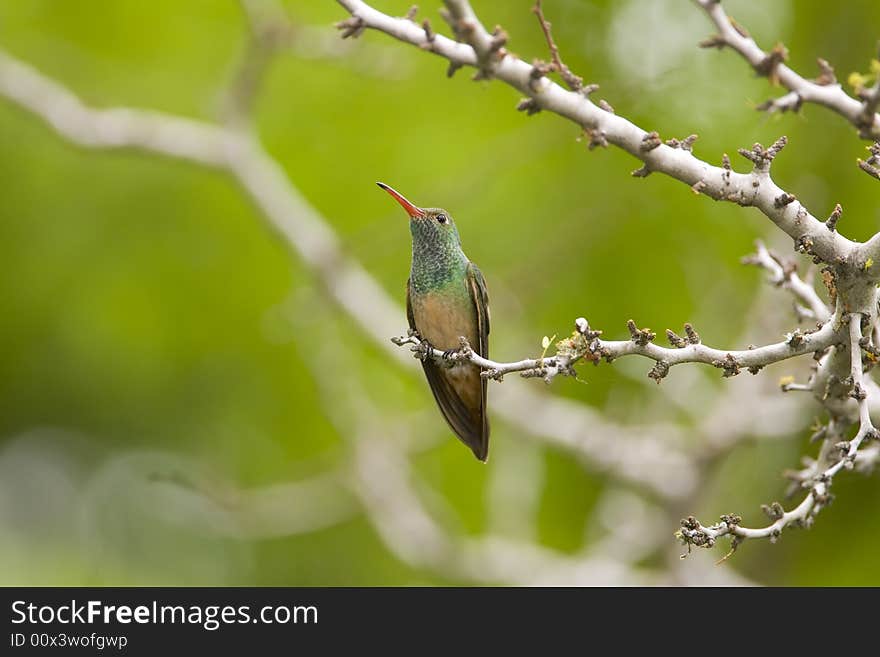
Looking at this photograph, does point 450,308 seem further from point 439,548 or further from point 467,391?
point 439,548

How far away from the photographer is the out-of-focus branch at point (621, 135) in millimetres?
3453

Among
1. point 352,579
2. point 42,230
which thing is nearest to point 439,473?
point 352,579

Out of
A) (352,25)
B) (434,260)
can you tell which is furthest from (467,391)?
(352,25)

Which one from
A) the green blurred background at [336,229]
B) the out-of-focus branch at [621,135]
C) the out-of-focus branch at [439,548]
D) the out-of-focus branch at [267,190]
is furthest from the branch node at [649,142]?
the green blurred background at [336,229]

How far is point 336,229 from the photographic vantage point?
45.7 ft

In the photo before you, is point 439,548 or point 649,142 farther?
point 439,548

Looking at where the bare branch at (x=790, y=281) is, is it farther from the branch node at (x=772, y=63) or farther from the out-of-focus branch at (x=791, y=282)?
the branch node at (x=772, y=63)

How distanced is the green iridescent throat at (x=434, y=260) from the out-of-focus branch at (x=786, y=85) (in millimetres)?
3339

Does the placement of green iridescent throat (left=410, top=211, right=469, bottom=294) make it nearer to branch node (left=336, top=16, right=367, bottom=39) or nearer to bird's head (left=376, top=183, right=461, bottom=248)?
bird's head (left=376, top=183, right=461, bottom=248)

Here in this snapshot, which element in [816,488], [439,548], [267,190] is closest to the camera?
[816,488]

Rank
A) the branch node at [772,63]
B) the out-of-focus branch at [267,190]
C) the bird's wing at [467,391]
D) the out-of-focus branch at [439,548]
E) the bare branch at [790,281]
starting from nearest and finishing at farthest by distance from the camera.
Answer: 1. the branch node at [772,63]
2. the bare branch at [790,281]
3. the bird's wing at [467,391]
4. the out-of-focus branch at [267,190]
5. the out-of-focus branch at [439,548]

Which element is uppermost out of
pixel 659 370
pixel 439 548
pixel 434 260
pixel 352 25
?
pixel 439 548

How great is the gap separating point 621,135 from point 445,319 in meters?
2.88

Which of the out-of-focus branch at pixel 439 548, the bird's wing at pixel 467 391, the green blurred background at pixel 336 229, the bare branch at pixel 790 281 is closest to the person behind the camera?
the bare branch at pixel 790 281
